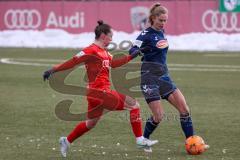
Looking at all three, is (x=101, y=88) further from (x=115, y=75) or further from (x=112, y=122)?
(x=115, y=75)

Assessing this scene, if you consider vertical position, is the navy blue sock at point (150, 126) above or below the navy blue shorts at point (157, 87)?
A: below

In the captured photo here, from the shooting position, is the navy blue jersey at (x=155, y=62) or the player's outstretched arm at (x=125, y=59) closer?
the player's outstretched arm at (x=125, y=59)

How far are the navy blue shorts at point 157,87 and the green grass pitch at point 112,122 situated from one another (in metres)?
0.84

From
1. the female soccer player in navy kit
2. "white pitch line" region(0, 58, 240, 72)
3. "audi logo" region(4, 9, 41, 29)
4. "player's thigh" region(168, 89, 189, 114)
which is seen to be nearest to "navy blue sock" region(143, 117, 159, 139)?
the female soccer player in navy kit

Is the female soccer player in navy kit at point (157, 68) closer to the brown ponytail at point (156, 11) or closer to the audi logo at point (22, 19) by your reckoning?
the brown ponytail at point (156, 11)

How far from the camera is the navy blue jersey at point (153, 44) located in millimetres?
11211

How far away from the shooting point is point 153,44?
36.8ft

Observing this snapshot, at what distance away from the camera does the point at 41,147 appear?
11.7 m

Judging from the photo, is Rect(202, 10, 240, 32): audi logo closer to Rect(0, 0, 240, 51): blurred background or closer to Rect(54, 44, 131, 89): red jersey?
Rect(0, 0, 240, 51): blurred background

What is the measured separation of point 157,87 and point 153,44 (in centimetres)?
66

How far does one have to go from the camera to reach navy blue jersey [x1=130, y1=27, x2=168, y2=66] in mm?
11211

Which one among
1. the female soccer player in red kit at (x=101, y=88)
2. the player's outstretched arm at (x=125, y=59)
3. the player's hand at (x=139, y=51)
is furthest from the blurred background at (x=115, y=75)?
the player's hand at (x=139, y=51)

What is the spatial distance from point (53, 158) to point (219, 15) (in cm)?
2467

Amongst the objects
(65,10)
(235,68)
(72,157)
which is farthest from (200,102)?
(65,10)
